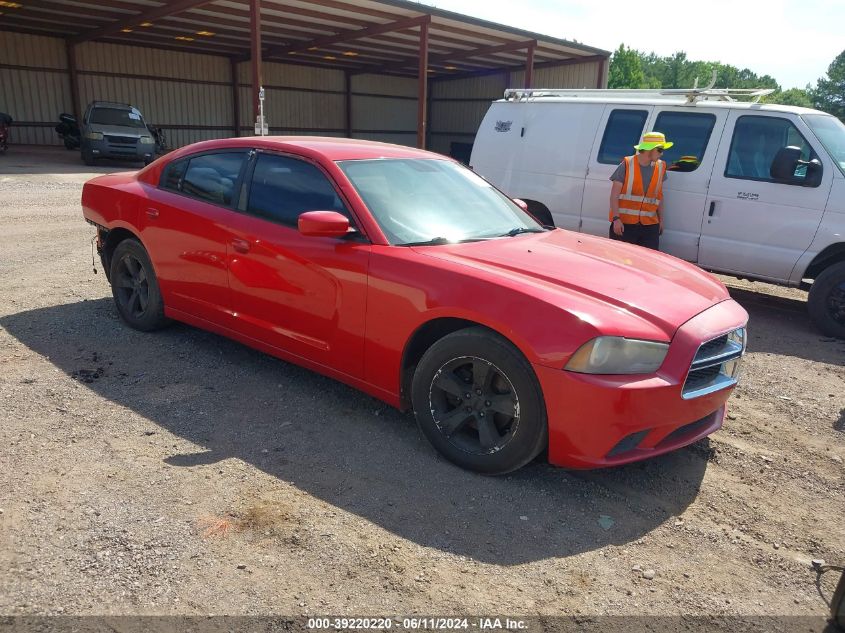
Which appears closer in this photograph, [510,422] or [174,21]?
[510,422]

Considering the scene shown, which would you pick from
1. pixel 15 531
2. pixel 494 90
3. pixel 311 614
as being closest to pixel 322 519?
pixel 311 614

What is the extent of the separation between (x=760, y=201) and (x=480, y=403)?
191 inches

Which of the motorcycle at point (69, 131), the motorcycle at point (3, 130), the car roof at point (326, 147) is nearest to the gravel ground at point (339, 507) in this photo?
the car roof at point (326, 147)

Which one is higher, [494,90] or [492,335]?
[494,90]

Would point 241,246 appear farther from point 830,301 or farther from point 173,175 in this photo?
point 830,301

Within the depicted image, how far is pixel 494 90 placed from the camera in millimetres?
31078

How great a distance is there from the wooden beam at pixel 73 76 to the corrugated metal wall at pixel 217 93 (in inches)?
10.4

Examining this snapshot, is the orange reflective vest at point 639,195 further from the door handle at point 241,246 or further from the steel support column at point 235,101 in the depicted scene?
the steel support column at point 235,101

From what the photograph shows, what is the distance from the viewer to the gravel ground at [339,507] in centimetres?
262

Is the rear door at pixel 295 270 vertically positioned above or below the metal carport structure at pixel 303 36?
below

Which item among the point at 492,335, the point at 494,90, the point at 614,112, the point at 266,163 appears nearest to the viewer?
the point at 492,335

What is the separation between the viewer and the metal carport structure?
63.6 ft

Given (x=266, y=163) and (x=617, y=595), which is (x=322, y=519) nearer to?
(x=617, y=595)

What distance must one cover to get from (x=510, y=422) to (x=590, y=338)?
658 mm
